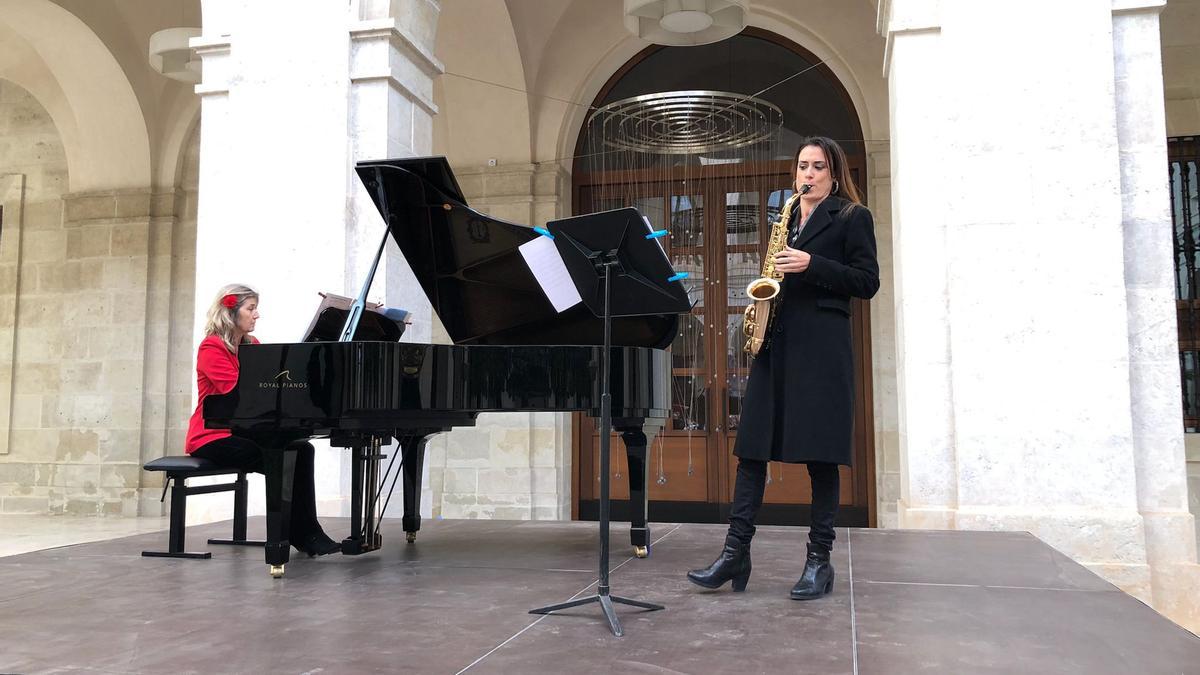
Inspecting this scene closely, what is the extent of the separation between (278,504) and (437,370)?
0.76 metres

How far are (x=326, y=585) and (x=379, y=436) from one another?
0.93 metres

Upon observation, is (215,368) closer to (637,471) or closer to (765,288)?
(637,471)

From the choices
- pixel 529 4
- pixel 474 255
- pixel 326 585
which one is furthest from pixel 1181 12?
pixel 326 585

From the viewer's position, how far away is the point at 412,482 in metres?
4.66

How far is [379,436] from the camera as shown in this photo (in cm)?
424

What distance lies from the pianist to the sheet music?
123 centimetres

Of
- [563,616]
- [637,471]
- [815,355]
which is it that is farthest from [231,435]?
[815,355]

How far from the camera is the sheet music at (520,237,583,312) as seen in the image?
11.0ft

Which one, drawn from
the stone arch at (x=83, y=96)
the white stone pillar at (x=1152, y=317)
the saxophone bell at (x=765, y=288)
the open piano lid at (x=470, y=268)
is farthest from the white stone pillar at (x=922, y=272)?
the stone arch at (x=83, y=96)

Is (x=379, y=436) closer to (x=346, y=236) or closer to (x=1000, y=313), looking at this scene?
(x=346, y=236)

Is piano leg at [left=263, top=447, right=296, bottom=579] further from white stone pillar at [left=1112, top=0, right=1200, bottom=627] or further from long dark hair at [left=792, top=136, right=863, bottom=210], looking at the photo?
white stone pillar at [left=1112, top=0, right=1200, bottom=627]

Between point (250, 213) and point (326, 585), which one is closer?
point (326, 585)

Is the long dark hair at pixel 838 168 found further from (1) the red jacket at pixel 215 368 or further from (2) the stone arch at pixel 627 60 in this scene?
(2) the stone arch at pixel 627 60

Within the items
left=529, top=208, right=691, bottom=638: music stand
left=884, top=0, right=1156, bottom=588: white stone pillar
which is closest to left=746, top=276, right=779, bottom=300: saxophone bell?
left=529, top=208, right=691, bottom=638: music stand
